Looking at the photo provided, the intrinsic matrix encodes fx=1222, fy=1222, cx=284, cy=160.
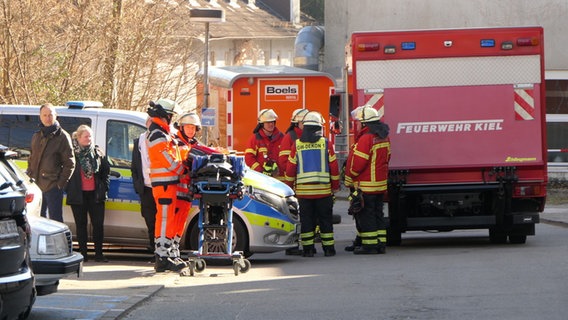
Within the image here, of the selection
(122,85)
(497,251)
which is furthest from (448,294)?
(122,85)

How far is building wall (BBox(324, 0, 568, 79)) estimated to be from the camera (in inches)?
1170

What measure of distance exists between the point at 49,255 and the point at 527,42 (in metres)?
7.95

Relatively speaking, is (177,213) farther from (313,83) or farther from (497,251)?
(313,83)

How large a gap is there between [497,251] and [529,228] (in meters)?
1.26

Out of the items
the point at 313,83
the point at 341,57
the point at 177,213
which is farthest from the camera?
the point at 341,57

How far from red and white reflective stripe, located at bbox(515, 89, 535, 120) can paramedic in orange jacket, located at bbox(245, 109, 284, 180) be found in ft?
10.6

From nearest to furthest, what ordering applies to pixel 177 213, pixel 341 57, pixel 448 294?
1. pixel 448 294
2. pixel 177 213
3. pixel 341 57

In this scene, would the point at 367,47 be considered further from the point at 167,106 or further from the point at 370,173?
the point at 167,106

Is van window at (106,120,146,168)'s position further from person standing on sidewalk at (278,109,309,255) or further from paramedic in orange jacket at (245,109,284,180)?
paramedic in orange jacket at (245,109,284,180)

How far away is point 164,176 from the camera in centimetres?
1264

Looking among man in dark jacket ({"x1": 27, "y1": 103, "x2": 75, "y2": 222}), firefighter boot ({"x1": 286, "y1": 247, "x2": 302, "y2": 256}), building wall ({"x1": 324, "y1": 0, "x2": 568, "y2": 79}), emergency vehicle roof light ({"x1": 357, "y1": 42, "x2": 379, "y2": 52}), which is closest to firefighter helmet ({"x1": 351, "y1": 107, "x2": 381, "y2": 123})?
emergency vehicle roof light ({"x1": 357, "y1": 42, "x2": 379, "y2": 52})

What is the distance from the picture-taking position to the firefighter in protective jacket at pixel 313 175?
14.8 metres

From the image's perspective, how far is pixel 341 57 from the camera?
108 feet

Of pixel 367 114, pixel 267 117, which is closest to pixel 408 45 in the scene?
pixel 367 114
